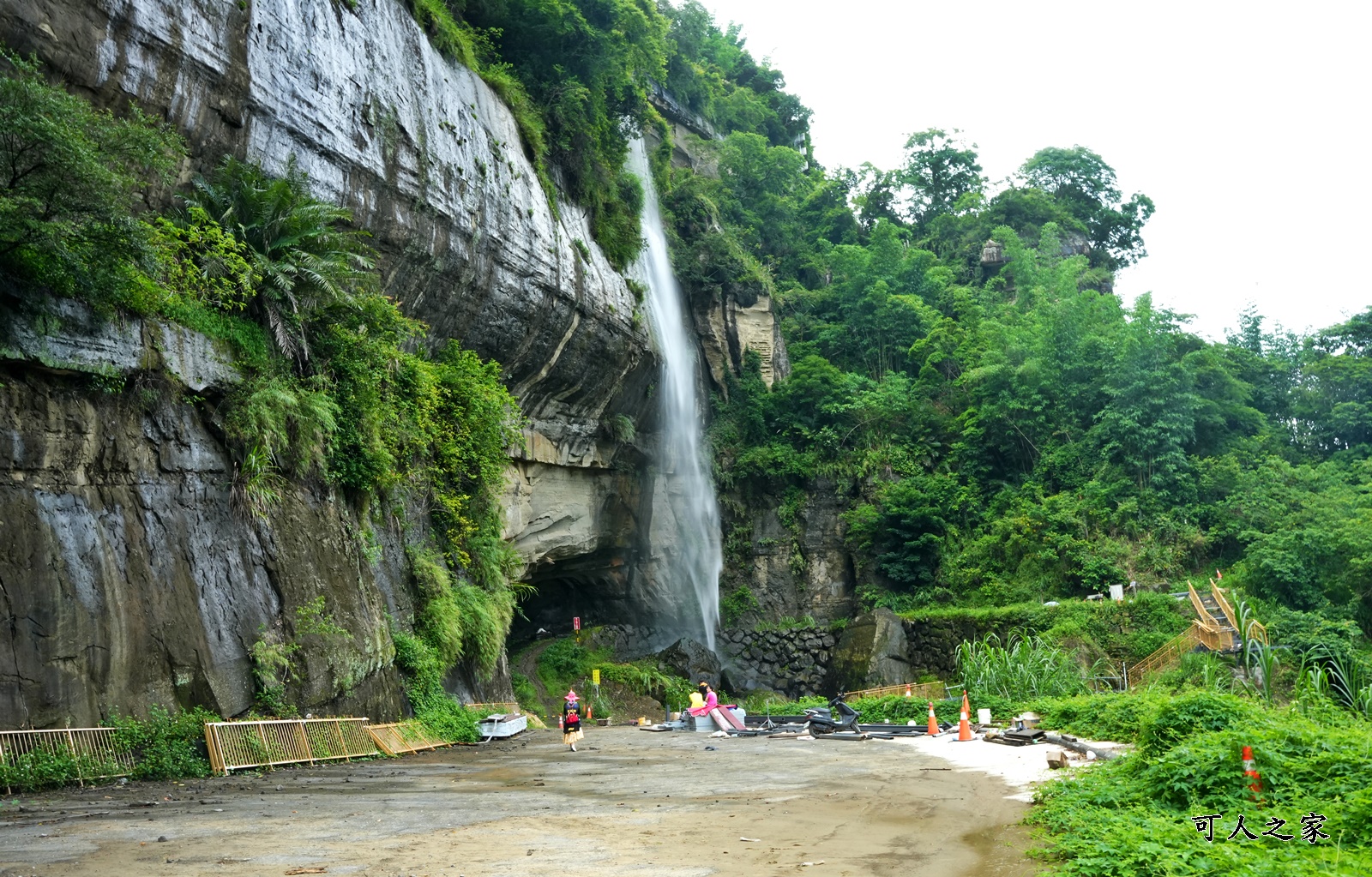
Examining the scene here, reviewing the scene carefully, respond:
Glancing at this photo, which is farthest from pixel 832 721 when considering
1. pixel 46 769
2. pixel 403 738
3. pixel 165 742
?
pixel 46 769

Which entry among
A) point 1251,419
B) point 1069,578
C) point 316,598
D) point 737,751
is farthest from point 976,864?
point 1251,419

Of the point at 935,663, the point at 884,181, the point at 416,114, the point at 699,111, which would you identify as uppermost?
the point at 699,111

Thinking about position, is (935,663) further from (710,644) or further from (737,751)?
(737,751)

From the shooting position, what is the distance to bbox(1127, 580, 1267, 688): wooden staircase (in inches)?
873

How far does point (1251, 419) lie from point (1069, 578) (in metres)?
10.6

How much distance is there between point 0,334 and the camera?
1024cm

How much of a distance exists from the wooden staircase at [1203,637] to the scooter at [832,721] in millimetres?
8181

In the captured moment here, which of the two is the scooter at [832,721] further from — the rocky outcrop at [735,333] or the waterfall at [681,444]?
the rocky outcrop at [735,333]

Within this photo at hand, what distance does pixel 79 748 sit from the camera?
9695 millimetres

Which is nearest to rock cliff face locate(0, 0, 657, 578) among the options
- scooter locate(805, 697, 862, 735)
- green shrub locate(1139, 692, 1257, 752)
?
scooter locate(805, 697, 862, 735)

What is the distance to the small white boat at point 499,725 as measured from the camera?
17031mm

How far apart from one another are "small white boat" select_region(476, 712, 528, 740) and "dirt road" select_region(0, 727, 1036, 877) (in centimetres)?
520

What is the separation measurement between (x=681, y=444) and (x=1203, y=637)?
16467mm

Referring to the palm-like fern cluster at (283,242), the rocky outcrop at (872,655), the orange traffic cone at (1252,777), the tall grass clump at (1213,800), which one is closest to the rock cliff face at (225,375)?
the palm-like fern cluster at (283,242)
